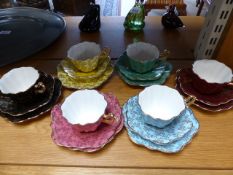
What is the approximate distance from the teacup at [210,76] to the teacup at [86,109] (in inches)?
8.3

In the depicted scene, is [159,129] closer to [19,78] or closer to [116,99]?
[116,99]

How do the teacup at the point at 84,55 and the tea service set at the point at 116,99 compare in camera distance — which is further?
the teacup at the point at 84,55

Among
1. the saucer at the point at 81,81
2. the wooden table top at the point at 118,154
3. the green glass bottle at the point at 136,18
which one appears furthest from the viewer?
the green glass bottle at the point at 136,18

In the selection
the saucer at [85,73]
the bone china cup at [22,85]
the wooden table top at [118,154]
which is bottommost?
the wooden table top at [118,154]

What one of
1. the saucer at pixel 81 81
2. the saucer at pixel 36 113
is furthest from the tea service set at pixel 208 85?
the saucer at pixel 36 113

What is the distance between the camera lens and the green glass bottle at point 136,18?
77 cm

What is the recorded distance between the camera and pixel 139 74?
593mm

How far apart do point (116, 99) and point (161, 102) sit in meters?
0.10

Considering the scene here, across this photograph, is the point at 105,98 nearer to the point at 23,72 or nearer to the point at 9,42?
the point at 23,72

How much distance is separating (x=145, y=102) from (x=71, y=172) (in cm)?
21

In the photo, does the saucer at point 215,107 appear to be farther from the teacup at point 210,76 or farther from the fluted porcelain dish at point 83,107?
the fluted porcelain dish at point 83,107

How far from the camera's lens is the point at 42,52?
714 mm

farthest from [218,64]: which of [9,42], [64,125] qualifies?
[9,42]

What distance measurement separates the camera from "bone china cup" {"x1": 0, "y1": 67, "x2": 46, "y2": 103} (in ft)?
1.64
